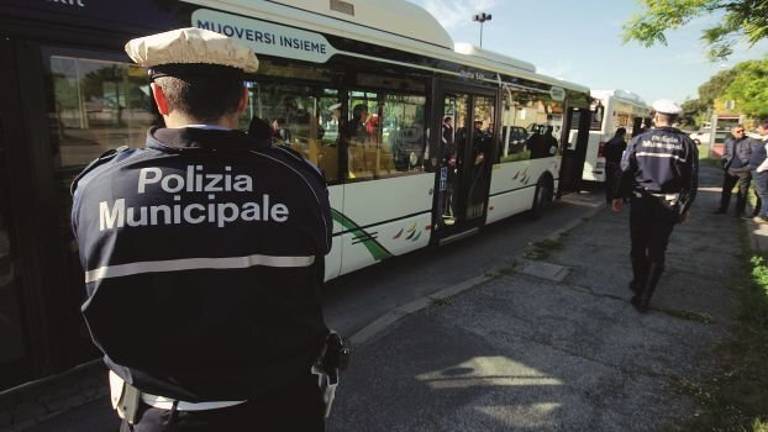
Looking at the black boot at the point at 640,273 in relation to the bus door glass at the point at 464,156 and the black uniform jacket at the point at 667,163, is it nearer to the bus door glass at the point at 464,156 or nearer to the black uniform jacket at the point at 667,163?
the black uniform jacket at the point at 667,163

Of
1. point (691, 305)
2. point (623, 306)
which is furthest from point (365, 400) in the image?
point (691, 305)

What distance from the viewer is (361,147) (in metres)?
5.37

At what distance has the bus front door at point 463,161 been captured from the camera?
683 centimetres

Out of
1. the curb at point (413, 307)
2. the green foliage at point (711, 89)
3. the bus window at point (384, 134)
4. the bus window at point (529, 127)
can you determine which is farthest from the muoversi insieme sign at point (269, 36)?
the green foliage at point (711, 89)

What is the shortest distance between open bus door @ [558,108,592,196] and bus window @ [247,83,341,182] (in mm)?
8842

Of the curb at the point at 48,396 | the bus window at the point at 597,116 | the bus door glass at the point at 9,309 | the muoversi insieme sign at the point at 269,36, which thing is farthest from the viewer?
the bus window at the point at 597,116

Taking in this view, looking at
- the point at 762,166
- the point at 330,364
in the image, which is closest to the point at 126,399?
the point at 330,364

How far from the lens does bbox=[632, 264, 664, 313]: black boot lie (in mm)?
5047

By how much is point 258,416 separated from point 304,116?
359 centimetres

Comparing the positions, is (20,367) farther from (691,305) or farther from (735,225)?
(735,225)

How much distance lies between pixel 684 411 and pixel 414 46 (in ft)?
15.0

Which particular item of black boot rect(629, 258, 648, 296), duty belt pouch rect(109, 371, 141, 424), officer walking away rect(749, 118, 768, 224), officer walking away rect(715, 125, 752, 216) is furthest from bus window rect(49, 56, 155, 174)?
officer walking away rect(715, 125, 752, 216)

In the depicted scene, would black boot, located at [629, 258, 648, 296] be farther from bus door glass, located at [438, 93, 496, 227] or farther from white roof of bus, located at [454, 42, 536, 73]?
white roof of bus, located at [454, 42, 536, 73]

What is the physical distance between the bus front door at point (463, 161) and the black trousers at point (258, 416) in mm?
5225
